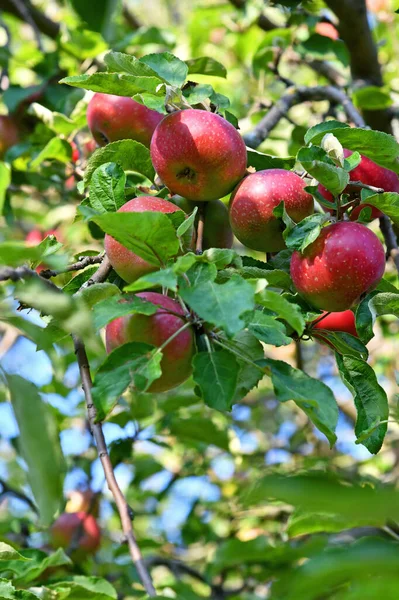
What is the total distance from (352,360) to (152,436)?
102cm

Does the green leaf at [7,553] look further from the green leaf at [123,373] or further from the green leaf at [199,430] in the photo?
the green leaf at [199,430]

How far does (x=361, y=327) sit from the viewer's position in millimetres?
1007

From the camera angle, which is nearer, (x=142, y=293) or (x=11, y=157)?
(x=142, y=293)

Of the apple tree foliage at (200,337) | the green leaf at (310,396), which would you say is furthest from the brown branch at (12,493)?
the green leaf at (310,396)

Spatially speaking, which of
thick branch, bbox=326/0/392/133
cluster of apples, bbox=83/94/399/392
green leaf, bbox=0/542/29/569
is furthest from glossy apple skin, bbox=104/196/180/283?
thick branch, bbox=326/0/392/133

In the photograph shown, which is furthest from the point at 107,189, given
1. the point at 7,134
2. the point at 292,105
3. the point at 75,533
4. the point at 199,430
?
the point at 75,533

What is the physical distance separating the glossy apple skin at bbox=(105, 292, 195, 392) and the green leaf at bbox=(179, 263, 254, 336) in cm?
9

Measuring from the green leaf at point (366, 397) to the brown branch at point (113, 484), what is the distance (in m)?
0.37

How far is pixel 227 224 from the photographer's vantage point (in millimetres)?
1207

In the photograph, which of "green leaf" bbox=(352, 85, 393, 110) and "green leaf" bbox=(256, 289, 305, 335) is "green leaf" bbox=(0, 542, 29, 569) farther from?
"green leaf" bbox=(352, 85, 393, 110)

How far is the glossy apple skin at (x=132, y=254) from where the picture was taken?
1009 millimetres

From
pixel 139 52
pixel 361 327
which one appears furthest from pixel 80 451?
pixel 361 327

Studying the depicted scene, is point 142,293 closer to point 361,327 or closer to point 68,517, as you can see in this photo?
point 361,327

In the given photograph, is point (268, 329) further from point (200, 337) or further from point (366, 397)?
point (366, 397)
